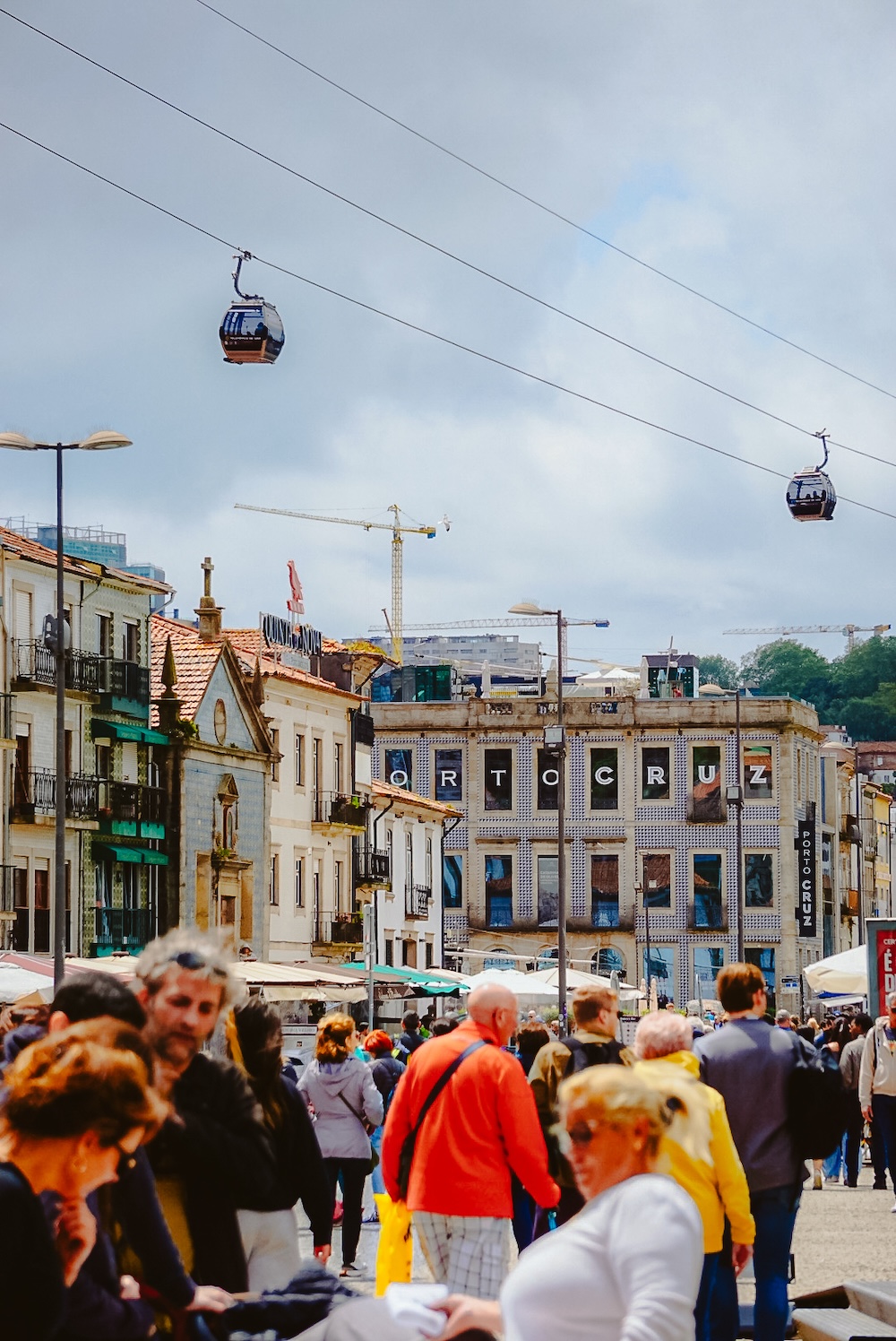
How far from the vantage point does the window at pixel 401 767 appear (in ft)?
325

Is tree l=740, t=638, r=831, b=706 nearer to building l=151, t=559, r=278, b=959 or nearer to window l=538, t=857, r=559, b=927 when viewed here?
window l=538, t=857, r=559, b=927

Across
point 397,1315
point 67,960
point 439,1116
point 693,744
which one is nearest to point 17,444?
point 67,960

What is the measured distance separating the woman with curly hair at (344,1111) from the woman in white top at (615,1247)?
39.8ft

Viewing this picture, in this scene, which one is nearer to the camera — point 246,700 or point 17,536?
point 17,536

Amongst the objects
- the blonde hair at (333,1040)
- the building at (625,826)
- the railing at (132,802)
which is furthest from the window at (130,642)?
the blonde hair at (333,1040)

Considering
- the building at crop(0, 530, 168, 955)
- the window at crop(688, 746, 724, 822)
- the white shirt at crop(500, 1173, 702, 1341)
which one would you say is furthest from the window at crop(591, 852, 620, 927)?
the white shirt at crop(500, 1173, 702, 1341)

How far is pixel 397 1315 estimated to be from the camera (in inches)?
221

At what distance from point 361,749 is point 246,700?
1103cm

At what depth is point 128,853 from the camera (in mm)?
57250

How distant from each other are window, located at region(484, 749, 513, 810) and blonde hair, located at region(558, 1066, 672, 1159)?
92764 mm

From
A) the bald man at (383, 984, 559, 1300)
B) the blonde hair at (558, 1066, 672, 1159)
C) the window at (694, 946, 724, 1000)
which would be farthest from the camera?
the window at (694, 946, 724, 1000)

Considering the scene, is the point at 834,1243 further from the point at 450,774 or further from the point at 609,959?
the point at 450,774

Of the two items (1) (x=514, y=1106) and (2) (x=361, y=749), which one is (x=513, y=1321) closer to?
(1) (x=514, y=1106)

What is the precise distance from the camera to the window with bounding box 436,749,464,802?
9881 cm
